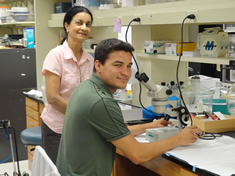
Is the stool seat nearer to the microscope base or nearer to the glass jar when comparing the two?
the glass jar

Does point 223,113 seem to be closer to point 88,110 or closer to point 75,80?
point 75,80

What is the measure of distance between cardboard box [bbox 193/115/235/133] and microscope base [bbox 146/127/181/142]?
0.25 m

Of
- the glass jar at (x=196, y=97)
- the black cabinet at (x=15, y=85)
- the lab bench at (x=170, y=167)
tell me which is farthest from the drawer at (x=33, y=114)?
the glass jar at (x=196, y=97)

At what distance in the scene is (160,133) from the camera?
7.49 ft

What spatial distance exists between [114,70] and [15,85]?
11.0 feet

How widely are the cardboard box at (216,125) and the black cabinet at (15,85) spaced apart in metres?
3.05

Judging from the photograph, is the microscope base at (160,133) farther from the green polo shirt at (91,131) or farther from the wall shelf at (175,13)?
the wall shelf at (175,13)

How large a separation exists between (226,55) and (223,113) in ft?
1.76

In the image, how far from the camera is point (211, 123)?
8.23 ft

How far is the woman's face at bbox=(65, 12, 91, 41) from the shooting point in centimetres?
291

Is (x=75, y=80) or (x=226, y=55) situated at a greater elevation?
(x=226, y=55)

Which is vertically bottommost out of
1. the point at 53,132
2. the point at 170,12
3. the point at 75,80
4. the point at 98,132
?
the point at 53,132

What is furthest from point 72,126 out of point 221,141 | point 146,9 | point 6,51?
point 6,51

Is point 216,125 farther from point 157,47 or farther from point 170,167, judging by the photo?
point 157,47
